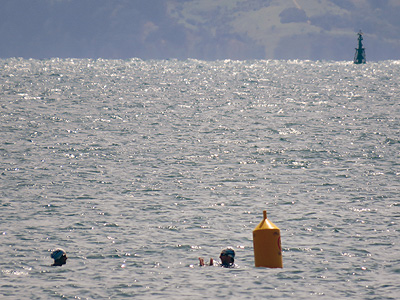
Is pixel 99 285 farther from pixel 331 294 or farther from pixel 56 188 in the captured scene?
pixel 56 188

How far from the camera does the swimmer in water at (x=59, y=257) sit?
2194cm

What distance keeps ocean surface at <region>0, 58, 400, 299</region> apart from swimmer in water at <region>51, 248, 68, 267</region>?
24cm

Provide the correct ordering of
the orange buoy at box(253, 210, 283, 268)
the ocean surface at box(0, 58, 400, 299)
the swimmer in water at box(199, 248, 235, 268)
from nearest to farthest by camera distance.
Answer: the orange buoy at box(253, 210, 283, 268), the ocean surface at box(0, 58, 400, 299), the swimmer in water at box(199, 248, 235, 268)

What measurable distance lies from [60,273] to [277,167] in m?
23.8

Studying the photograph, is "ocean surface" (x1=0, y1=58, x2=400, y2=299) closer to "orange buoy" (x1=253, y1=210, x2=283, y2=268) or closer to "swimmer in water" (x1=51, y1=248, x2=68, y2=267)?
"swimmer in water" (x1=51, y1=248, x2=68, y2=267)

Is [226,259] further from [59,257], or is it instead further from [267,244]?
[59,257]

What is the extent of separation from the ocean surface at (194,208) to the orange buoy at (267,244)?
54cm

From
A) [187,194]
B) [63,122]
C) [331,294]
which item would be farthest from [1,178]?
[63,122]

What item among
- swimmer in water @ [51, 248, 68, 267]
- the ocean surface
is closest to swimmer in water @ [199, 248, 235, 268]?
the ocean surface

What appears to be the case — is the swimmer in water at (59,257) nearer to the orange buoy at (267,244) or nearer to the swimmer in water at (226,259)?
the swimmer in water at (226,259)

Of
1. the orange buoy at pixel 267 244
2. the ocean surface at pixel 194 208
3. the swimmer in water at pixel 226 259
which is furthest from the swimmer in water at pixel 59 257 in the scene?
the orange buoy at pixel 267 244

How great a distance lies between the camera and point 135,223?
2820cm

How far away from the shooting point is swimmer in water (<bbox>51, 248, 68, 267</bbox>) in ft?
72.0

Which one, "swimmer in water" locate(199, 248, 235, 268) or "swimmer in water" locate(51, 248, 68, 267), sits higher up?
"swimmer in water" locate(51, 248, 68, 267)
